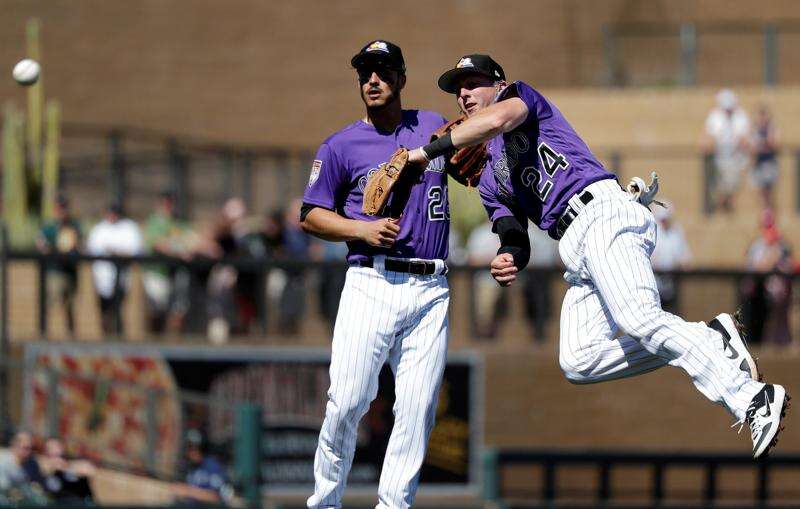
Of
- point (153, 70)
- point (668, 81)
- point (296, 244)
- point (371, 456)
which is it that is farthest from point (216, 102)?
point (371, 456)

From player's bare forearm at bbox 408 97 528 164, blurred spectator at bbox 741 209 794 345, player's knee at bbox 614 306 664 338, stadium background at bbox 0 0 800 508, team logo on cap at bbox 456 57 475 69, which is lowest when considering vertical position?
blurred spectator at bbox 741 209 794 345

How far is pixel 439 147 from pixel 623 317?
A: 1071 mm

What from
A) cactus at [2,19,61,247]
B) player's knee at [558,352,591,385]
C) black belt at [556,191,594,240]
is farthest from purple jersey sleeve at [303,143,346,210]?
cactus at [2,19,61,247]

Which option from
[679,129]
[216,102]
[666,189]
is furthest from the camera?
[216,102]

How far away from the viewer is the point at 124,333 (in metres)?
17.0

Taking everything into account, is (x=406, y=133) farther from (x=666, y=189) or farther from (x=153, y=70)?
(x=153, y=70)

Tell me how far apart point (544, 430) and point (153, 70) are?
37.6ft

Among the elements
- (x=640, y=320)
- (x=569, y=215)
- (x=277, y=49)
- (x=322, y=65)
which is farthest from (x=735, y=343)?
(x=277, y=49)

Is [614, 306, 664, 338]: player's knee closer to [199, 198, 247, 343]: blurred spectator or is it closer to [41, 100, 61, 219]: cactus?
[199, 198, 247, 343]: blurred spectator

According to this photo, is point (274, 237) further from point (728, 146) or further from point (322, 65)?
point (322, 65)

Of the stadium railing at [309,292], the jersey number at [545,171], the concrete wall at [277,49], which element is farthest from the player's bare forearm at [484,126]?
the concrete wall at [277,49]

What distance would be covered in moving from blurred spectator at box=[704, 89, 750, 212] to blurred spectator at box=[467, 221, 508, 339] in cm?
414

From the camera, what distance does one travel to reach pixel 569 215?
7375 millimetres

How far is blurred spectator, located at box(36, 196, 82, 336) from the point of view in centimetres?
1695
